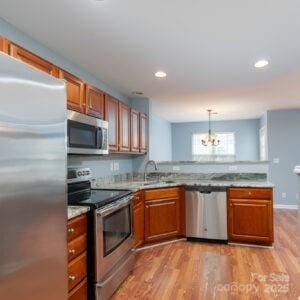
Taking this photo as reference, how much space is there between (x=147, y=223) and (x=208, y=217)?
89cm

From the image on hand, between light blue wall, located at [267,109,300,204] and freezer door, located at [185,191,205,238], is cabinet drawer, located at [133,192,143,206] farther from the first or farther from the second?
light blue wall, located at [267,109,300,204]

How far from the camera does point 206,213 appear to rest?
3943mm

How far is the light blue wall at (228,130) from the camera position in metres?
8.12

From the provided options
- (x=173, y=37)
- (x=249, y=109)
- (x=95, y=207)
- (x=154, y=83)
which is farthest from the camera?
(x=249, y=109)

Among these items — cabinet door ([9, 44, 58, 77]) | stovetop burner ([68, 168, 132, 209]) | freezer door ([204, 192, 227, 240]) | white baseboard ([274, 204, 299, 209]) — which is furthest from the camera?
white baseboard ([274, 204, 299, 209])

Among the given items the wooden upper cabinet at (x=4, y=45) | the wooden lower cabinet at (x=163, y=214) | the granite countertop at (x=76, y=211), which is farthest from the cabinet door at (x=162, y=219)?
the wooden upper cabinet at (x=4, y=45)

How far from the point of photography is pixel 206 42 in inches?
104

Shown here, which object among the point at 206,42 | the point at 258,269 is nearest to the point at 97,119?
the point at 206,42

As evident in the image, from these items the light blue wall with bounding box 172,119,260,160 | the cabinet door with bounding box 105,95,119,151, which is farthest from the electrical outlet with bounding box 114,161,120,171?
the light blue wall with bounding box 172,119,260,160

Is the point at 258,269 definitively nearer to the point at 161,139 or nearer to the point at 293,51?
the point at 293,51

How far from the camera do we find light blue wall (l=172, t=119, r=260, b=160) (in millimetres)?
8125

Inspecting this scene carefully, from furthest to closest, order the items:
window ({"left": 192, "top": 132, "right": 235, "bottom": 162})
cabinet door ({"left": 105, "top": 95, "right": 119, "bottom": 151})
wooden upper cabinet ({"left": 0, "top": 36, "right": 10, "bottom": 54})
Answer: window ({"left": 192, "top": 132, "right": 235, "bottom": 162}) → cabinet door ({"left": 105, "top": 95, "right": 119, "bottom": 151}) → wooden upper cabinet ({"left": 0, "top": 36, "right": 10, "bottom": 54})

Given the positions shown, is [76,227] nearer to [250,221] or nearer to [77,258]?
[77,258]

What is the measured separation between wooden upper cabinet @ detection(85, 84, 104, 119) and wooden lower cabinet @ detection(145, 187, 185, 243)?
129 cm
